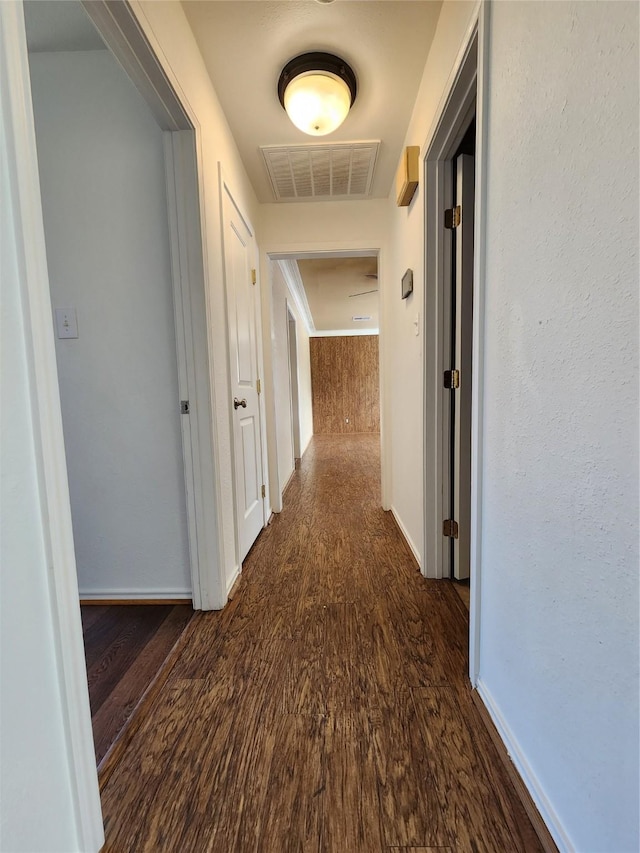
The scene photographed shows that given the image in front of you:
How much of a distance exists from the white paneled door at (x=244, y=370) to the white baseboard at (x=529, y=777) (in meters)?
1.28

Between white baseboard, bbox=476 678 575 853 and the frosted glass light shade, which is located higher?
the frosted glass light shade

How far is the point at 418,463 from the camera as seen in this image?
1871mm

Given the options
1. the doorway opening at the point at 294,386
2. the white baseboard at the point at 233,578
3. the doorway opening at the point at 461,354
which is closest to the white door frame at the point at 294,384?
the doorway opening at the point at 294,386

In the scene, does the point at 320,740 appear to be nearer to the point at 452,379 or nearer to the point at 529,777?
the point at 529,777

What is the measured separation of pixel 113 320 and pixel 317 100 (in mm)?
1296

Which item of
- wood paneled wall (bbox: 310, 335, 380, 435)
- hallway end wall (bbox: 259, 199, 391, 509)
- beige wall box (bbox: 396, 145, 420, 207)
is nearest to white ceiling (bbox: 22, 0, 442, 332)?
beige wall box (bbox: 396, 145, 420, 207)

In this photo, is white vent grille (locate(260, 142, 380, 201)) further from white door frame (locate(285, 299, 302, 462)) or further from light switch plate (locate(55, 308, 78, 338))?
white door frame (locate(285, 299, 302, 462))

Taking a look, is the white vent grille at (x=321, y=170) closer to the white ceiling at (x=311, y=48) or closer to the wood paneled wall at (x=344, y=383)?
the white ceiling at (x=311, y=48)

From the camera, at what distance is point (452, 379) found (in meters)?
1.69

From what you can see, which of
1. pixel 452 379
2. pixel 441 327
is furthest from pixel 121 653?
pixel 441 327

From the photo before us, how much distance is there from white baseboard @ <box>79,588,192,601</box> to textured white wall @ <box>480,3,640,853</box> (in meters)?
1.33

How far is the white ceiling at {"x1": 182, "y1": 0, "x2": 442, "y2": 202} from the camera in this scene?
1.32 meters

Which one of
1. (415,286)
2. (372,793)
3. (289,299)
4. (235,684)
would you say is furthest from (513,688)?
(289,299)

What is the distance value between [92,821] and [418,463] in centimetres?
162
